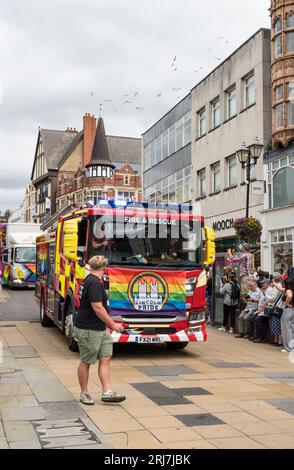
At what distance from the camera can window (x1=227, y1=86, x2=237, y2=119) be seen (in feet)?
98.6

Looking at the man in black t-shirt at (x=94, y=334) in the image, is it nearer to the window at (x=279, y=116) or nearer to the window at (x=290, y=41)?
the window at (x=279, y=116)

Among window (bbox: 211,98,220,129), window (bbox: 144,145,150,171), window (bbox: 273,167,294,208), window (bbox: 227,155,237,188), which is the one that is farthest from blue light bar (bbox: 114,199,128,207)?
window (bbox: 144,145,150,171)

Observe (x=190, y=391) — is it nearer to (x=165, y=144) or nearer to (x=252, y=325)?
(x=252, y=325)

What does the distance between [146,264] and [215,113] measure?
932 inches

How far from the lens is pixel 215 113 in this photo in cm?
3269

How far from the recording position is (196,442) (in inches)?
216

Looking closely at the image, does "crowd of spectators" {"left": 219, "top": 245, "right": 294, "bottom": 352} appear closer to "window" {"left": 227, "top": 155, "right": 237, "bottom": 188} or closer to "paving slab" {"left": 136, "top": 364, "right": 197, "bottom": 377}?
"paving slab" {"left": 136, "top": 364, "right": 197, "bottom": 377}

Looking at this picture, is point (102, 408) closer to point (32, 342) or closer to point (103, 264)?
point (103, 264)

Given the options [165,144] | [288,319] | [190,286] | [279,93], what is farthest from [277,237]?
[165,144]

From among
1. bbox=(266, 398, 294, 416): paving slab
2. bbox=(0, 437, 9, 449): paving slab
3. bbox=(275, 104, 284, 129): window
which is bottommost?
bbox=(266, 398, 294, 416): paving slab

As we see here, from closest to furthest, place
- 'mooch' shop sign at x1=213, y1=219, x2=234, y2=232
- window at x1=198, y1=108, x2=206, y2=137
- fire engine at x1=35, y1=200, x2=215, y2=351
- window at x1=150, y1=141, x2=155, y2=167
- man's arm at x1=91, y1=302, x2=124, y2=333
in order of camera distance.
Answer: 1. man's arm at x1=91, y1=302, x2=124, y2=333
2. fire engine at x1=35, y1=200, x2=215, y2=351
3. 'mooch' shop sign at x1=213, y1=219, x2=234, y2=232
4. window at x1=198, y1=108, x2=206, y2=137
5. window at x1=150, y1=141, x2=155, y2=167

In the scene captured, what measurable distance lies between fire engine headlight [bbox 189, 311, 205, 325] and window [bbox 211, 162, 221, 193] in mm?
21582

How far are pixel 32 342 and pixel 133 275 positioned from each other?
11.8 ft
